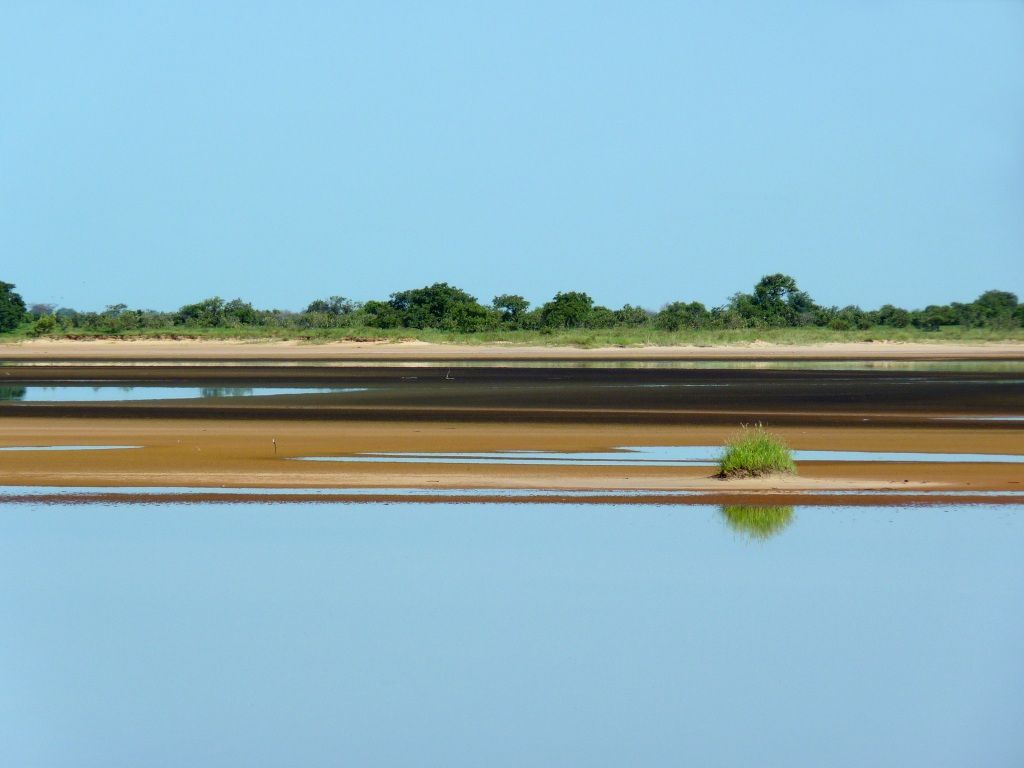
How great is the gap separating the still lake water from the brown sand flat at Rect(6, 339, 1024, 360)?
2236 inches

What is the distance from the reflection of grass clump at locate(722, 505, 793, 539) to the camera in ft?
52.1

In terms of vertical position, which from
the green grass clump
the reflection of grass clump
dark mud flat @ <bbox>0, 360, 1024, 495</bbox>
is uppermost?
the green grass clump

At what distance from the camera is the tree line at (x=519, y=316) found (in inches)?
3794

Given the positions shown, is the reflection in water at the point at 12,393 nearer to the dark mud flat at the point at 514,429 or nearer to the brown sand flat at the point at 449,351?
the dark mud flat at the point at 514,429

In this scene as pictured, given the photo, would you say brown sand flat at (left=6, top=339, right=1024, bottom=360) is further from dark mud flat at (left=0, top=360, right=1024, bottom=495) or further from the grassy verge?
dark mud flat at (left=0, top=360, right=1024, bottom=495)

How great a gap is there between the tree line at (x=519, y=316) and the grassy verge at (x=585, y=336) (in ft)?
7.00

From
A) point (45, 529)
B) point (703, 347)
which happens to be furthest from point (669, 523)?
point (703, 347)

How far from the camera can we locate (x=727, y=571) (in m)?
13.5

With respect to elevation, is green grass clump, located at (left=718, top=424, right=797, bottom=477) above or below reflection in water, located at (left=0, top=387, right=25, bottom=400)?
above

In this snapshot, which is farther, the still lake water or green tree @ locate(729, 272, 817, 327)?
green tree @ locate(729, 272, 817, 327)

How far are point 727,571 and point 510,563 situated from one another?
213 cm

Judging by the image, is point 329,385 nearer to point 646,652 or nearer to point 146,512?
point 146,512

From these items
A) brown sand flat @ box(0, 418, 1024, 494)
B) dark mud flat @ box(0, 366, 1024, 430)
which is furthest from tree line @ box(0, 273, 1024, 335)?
brown sand flat @ box(0, 418, 1024, 494)

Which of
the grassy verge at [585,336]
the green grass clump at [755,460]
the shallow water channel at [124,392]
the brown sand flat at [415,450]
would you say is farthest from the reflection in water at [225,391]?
the grassy verge at [585,336]
